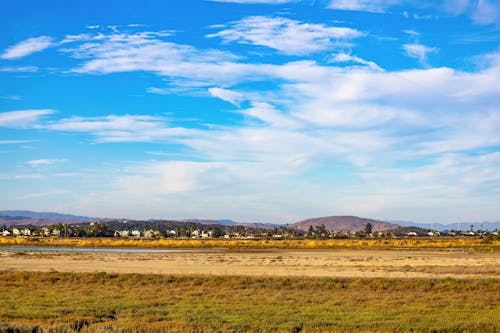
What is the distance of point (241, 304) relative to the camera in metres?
22.6

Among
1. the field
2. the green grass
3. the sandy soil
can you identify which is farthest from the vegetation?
the green grass

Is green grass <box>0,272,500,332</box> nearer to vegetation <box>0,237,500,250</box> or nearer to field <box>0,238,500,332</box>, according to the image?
field <box>0,238,500,332</box>

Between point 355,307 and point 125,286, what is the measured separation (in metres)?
13.8

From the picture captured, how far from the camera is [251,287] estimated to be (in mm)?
29641

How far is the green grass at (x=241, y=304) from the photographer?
56.0 ft

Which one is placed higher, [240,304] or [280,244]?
[240,304]

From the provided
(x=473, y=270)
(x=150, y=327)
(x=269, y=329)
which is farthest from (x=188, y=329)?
(x=473, y=270)

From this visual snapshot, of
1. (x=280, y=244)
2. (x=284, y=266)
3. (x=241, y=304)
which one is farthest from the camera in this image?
(x=280, y=244)

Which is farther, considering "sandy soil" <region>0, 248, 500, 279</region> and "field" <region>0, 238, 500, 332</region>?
"sandy soil" <region>0, 248, 500, 279</region>

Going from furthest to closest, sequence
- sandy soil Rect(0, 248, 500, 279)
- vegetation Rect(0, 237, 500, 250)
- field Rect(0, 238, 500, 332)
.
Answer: vegetation Rect(0, 237, 500, 250) → sandy soil Rect(0, 248, 500, 279) → field Rect(0, 238, 500, 332)

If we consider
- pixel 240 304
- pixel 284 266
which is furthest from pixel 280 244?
pixel 240 304

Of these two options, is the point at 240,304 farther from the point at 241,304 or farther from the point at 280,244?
the point at 280,244

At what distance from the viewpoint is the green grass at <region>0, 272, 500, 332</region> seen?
17.1m

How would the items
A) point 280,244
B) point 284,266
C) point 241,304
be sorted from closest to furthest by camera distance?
point 241,304 < point 284,266 < point 280,244
